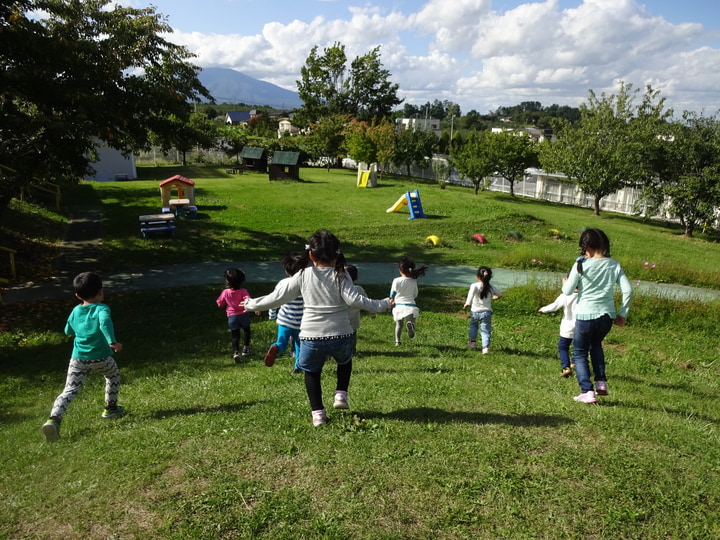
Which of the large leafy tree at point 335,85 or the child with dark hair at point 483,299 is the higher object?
the large leafy tree at point 335,85

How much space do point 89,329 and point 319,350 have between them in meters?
2.33

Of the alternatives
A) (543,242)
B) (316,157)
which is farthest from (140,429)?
(316,157)

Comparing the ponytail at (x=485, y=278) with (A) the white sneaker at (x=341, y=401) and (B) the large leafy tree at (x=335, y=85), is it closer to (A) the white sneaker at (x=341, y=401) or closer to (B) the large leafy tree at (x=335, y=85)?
(A) the white sneaker at (x=341, y=401)

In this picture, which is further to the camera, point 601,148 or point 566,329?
point 601,148

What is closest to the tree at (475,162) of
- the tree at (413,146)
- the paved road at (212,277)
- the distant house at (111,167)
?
the tree at (413,146)

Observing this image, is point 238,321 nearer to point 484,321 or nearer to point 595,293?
point 484,321

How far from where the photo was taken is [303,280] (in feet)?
13.4

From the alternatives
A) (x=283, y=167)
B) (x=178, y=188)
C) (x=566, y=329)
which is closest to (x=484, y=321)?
(x=566, y=329)

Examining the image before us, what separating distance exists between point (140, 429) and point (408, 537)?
2864 millimetres

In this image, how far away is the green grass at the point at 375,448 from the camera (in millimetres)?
3246

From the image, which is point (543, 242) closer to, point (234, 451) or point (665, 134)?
point (665, 134)

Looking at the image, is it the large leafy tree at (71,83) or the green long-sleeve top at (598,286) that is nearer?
the green long-sleeve top at (598,286)

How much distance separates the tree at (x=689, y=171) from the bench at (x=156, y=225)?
2202 centimetres

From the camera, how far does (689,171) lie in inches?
911
